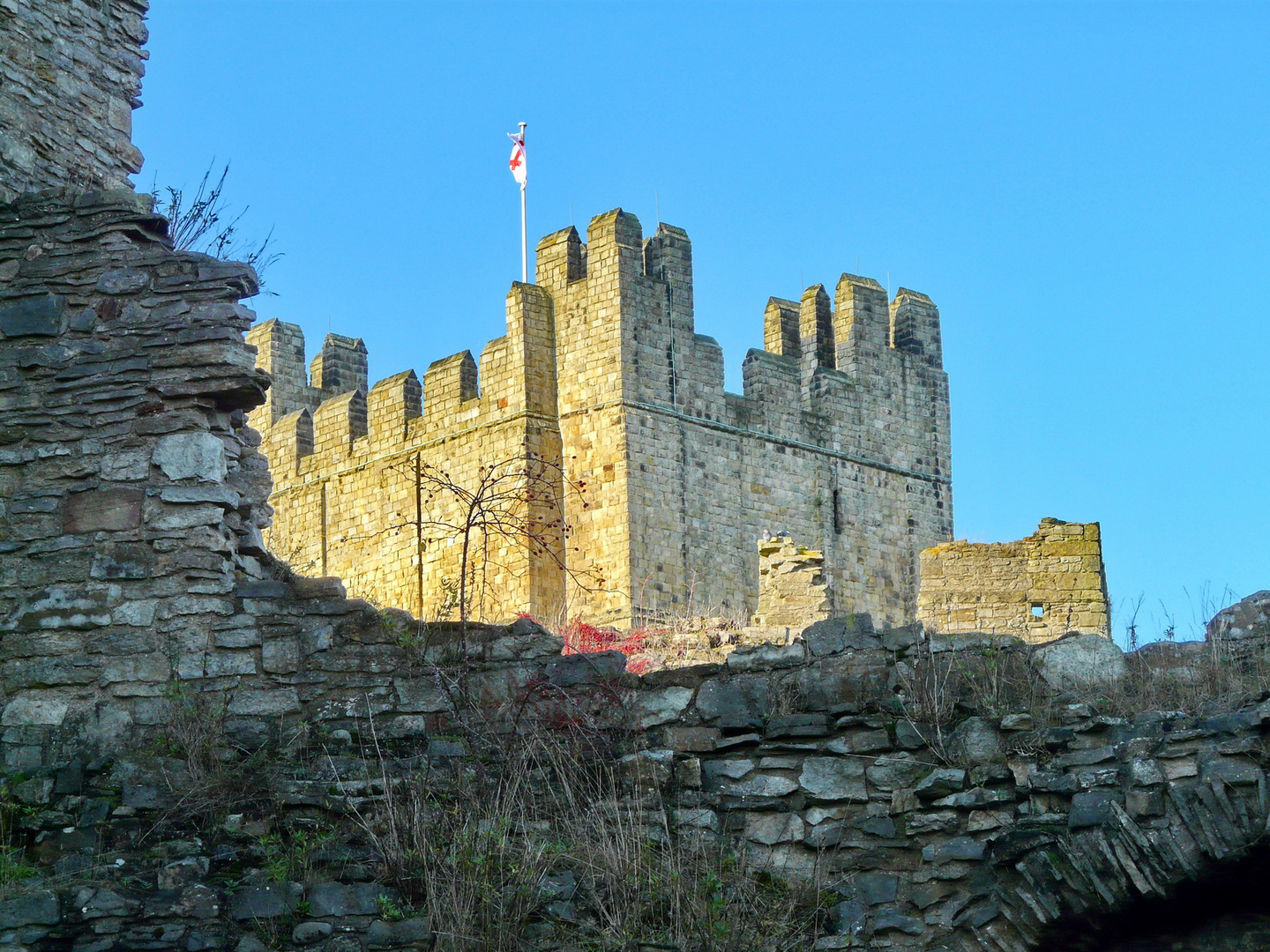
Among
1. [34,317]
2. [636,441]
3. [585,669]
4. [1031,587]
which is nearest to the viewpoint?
[585,669]

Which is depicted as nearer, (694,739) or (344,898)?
(344,898)

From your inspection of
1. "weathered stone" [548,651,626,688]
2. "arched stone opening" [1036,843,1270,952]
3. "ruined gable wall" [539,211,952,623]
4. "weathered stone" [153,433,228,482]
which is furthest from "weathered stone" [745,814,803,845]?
"ruined gable wall" [539,211,952,623]

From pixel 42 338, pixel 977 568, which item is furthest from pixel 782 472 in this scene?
pixel 42 338

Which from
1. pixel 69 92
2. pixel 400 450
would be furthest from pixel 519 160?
pixel 69 92

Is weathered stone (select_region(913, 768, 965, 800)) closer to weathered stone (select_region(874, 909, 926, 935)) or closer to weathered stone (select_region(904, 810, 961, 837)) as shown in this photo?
weathered stone (select_region(904, 810, 961, 837))

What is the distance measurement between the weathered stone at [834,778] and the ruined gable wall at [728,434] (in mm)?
14048

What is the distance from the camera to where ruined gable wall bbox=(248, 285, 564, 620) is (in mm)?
23562

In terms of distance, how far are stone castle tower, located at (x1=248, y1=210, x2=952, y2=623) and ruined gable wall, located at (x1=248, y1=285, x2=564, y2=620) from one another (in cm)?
3

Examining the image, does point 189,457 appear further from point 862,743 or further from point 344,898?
point 862,743

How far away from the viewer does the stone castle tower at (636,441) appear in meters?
23.5

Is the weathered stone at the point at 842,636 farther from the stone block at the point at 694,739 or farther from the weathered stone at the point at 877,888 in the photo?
the weathered stone at the point at 877,888

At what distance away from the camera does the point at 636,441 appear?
77.4 ft

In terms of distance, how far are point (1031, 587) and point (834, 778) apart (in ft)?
29.9

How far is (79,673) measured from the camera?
8805 millimetres
